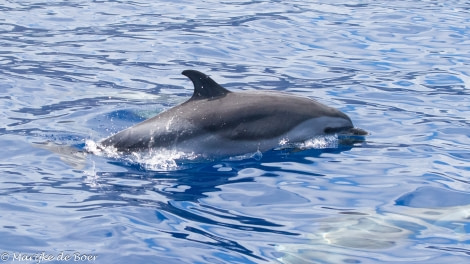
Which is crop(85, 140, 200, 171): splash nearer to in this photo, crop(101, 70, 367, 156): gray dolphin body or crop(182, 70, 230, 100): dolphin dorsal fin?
crop(101, 70, 367, 156): gray dolphin body

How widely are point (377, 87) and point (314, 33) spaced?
14.7ft

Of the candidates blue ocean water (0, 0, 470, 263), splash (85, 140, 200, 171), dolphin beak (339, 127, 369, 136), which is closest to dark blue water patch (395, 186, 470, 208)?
blue ocean water (0, 0, 470, 263)

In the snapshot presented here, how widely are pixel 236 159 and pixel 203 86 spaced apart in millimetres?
880

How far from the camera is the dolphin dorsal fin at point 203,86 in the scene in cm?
965

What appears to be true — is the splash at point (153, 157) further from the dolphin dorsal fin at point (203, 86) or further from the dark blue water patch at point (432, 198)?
the dark blue water patch at point (432, 198)

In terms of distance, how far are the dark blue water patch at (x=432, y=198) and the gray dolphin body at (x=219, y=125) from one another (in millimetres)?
1730

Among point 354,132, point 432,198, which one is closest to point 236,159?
point 354,132

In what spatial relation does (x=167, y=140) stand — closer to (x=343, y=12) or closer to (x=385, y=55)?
(x=385, y=55)

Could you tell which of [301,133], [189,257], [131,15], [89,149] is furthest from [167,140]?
[131,15]

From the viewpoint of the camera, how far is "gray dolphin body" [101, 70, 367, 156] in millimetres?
9758

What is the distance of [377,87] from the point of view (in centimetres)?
1386

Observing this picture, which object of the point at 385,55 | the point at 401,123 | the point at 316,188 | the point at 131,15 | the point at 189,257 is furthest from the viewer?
the point at 131,15

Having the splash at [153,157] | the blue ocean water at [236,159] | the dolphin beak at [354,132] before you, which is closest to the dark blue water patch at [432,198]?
the blue ocean water at [236,159]

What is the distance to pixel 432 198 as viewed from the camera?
29.1ft
